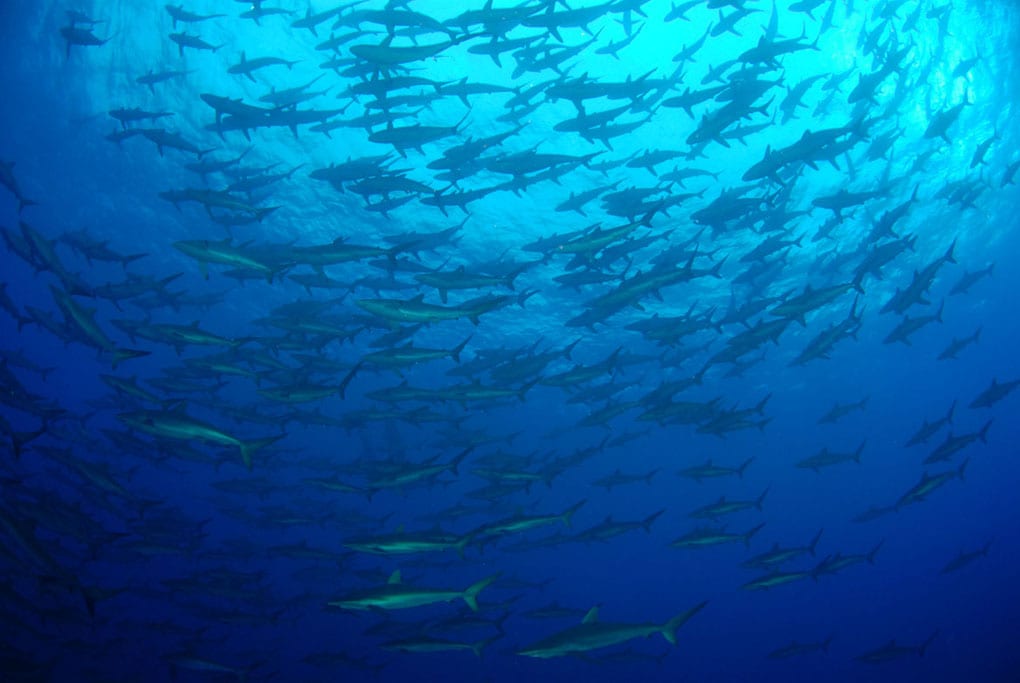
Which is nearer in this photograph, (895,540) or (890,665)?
(890,665)

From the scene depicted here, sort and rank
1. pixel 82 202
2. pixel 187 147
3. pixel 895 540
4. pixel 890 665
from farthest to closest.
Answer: pixel 895 540 → pixel 890 665 → pixel 82 202 → pixel 187 147

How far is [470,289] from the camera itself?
61.8ft

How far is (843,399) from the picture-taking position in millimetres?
38469

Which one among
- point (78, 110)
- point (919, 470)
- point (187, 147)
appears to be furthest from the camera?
point (919, 470)

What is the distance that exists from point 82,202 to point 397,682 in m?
26.5

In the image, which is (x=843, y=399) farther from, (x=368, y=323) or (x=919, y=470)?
(x=368, y=323)

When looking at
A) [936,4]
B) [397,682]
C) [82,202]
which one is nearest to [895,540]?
[397,682]

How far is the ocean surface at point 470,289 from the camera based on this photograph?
9859mm

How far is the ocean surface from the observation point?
9859 mm

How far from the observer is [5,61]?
16688mm

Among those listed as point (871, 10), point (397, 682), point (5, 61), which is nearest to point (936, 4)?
point (871, 10)

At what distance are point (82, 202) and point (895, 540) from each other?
70.6m

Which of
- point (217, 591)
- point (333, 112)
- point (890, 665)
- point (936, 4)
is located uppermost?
point (936, 4)

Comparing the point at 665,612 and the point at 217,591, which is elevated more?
the point at 665,612
